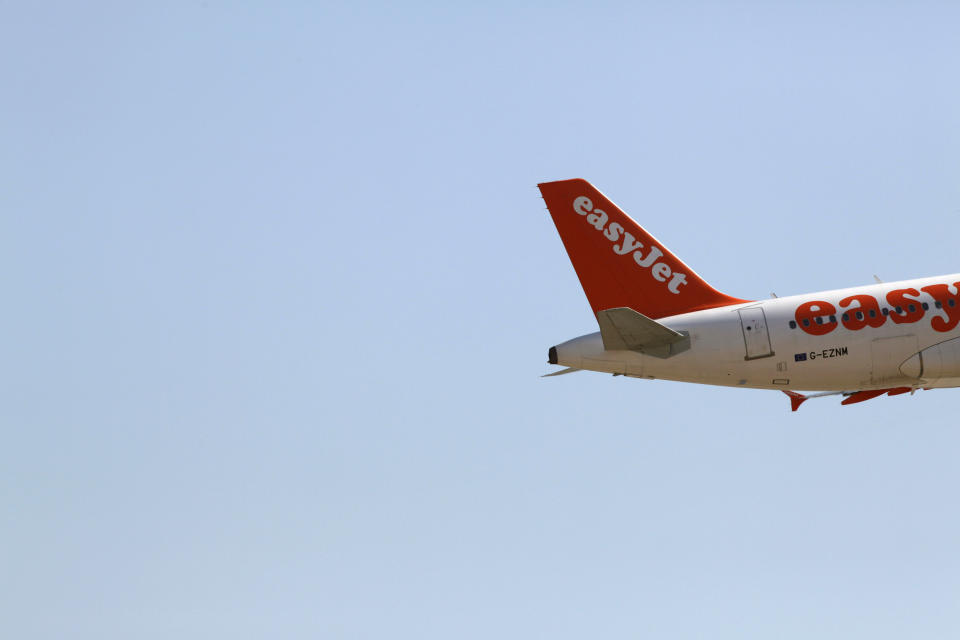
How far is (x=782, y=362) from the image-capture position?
7638cm

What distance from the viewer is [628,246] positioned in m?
79.6

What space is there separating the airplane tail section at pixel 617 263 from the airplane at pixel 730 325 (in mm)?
47

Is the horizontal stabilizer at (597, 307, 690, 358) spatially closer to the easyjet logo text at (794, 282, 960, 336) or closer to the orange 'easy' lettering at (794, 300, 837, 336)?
the orange 'easy' lettering at (794, 300, 837, 336)

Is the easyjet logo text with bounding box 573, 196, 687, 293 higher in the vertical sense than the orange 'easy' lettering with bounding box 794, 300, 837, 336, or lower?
higher

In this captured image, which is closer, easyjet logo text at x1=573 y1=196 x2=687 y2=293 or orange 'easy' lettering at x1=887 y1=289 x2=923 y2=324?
A: orange 'easy' lettering at x1=887 y1=289 x2=923 y2=324

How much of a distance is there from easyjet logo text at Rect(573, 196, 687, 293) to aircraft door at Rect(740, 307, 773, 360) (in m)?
4.22

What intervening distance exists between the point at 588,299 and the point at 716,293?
238 inches

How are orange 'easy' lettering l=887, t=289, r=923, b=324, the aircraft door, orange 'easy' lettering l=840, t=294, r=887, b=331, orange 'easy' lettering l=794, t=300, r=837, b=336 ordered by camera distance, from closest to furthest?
1. the aircraft door
2. orange 'easy' lettering l=794, t=300, r=837, b=336
3. orange 'easy' lettering l=840, t=294, r=887, b=331
4. orange 'easy' lettering l=887, t=289, r=923, b=324

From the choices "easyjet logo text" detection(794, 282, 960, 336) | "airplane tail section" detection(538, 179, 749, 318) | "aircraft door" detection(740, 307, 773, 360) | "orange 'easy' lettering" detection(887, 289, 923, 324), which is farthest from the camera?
"airplane tail section" detection(538, 179, 749, 318)

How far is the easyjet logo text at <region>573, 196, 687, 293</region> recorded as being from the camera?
7919 cm

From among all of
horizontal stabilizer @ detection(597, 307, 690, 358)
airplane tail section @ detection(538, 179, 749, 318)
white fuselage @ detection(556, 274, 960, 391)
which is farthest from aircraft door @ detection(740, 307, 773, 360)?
horizontal stabilizer @ detection(597, 307, 690, 358)

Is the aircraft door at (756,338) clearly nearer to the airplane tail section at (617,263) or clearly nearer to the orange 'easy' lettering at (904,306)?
the airplane tail section at (617,263)

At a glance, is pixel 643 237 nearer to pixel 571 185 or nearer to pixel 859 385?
pixel 571 185

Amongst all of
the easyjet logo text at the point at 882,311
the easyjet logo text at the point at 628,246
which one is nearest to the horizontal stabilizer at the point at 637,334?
the easyjet logo text at the point at 628,246
